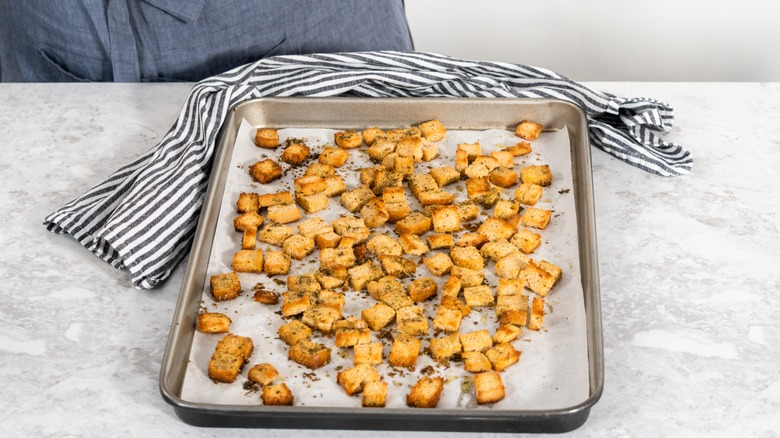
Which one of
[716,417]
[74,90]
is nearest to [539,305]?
[716,417]

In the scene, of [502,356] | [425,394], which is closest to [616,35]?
[502,356]

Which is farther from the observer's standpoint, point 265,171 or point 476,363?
point 265,171

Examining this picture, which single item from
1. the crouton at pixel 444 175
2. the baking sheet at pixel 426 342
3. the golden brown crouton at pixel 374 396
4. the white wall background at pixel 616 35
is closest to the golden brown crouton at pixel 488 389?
the baking sheet at pixel 426 342

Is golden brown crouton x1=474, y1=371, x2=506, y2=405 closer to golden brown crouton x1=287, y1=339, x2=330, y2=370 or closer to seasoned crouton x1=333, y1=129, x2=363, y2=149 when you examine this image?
golden brown crouton x1=287, y1=339, x2=330, y2=370

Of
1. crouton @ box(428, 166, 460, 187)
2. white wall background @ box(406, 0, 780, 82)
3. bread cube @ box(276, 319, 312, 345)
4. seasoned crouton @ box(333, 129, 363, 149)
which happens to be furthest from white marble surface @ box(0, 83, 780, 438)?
white wall background @ box(406, 0, 780, 82)

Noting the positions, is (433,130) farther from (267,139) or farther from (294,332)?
(294,332)

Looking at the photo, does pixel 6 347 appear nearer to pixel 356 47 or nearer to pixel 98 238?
pixel 98 238

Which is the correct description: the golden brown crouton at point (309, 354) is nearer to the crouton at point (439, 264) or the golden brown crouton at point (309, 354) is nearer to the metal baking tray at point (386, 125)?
the metal baking tray at point (386, 125)
